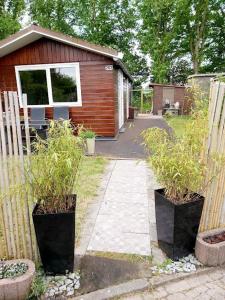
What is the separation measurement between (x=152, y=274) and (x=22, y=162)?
1.52 m

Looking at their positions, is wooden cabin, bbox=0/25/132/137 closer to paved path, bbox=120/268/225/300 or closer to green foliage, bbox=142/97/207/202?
green foliage, bbox=142/97/207/202

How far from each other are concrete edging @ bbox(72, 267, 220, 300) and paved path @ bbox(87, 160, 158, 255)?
14.5 inches

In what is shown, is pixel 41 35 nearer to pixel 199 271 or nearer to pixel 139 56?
pixel 199 271

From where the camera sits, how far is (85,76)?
7.94 m

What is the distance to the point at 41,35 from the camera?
7.44 meters

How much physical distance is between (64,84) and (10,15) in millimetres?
13606

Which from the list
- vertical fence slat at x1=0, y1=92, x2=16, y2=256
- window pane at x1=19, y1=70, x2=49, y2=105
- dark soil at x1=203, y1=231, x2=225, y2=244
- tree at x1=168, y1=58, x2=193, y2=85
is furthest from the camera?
tree at x1=168, y1=58, x2=193, y2=85

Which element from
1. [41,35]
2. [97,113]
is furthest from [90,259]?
[41,35]

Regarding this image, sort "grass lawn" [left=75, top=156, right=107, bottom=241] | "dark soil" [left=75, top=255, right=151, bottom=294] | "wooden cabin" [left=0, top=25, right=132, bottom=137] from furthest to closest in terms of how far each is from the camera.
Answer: "wooden cabin" [left=0, top=25, right=132, bottom=137] < "grass lawn" [left=75, top=156, right=107, bottom=241] < "dark soil" [left=75, top=255, right=151, bottom=294]

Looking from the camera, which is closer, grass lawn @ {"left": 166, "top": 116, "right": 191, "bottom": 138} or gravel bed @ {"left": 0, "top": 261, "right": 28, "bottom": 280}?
gravel bed @ {"left": 0, "top": 261, "right": 28, "bottom": 280}

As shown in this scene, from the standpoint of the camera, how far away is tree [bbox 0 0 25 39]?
50.2ft

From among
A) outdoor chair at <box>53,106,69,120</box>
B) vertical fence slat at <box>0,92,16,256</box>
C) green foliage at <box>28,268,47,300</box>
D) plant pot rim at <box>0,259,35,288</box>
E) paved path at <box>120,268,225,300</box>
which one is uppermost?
outdoor chair at <box>53,106,69,120</box>

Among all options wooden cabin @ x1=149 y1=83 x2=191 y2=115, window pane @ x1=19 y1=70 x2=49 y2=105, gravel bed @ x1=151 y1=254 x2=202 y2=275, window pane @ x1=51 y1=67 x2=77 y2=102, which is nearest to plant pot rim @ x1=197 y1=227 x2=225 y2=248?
gravel bed @ x1=151 y1=254 x2=202 y2=275

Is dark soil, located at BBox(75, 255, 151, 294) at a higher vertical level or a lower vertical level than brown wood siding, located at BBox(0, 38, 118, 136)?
lower
